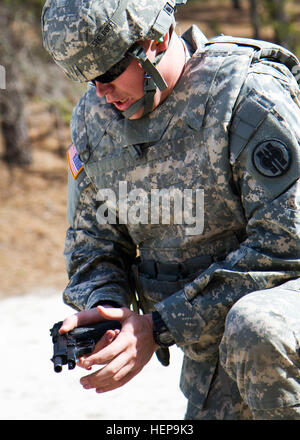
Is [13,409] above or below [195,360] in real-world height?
below

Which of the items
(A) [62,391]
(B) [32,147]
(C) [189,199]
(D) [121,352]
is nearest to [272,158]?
(C) [189,199]

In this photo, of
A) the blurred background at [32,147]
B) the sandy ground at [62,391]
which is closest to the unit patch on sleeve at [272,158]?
the sandy ground at [62,391]

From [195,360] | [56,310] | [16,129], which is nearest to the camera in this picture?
[195,360]

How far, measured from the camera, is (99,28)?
2.72 meters

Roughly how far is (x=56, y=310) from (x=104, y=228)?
9.85ft

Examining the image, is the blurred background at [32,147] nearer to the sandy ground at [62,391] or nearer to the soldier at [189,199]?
the sandy ground at [62,391]

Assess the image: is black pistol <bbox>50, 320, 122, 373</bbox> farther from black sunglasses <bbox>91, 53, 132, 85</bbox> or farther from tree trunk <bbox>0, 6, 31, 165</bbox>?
tree trunk <bbox>0, 6, 31, 165</bbox>

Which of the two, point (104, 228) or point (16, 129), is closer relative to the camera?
point (104, 228)

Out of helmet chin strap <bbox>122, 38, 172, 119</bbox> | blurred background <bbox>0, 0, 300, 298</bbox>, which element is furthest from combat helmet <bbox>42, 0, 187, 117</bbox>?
blurred background <bbox>0, 0, 300, 298</bbox>

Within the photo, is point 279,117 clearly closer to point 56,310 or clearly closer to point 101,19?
point 101,19

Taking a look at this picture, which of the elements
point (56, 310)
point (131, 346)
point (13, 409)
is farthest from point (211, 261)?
point (56, 310)

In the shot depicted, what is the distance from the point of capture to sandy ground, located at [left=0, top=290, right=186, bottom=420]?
4289mm

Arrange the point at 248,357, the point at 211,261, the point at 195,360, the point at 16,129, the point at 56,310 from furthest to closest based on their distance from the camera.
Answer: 1. the point at 16,129
2. the point at 56,310
3. the point at 195,360
4. the point at 211,261
5. the point at 248,357
